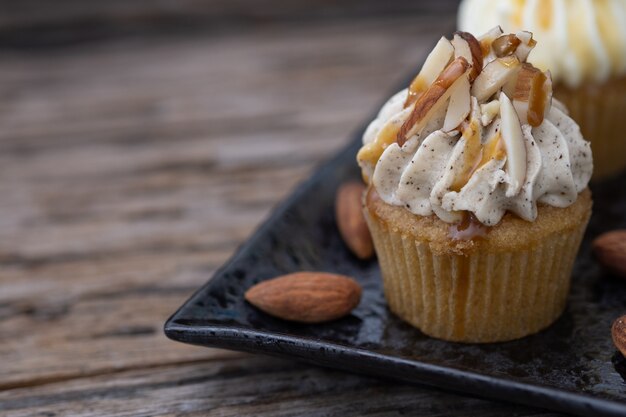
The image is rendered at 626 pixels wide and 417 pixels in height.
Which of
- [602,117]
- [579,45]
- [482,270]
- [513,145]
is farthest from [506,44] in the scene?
[602,117]

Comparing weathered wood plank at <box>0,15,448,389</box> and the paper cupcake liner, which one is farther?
the paper cupcake liner

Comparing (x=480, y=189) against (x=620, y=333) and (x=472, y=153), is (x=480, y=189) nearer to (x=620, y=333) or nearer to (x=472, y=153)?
(x=472, y=153)

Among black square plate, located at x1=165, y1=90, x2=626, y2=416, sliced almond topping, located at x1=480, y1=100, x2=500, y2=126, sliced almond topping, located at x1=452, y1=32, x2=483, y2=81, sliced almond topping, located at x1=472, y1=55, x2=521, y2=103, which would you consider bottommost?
black square plate, located at x1=165, y1=90, x2=626, y2=416

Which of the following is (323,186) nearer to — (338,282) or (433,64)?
(338,282)

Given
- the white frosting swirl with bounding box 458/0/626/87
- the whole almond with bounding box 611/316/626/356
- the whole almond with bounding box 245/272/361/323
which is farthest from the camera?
the white frosting swirl with bounding box 458/0/626/87

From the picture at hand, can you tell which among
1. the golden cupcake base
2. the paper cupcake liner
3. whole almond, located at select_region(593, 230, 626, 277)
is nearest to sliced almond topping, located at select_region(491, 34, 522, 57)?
the golden cupcake base

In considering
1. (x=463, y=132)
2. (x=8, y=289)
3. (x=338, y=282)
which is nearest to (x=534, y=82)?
(x=463, y=132)

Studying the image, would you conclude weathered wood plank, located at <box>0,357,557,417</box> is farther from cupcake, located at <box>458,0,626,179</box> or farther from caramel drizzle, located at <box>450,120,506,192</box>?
cupcake, located at <box>458,0,626,179</box>
